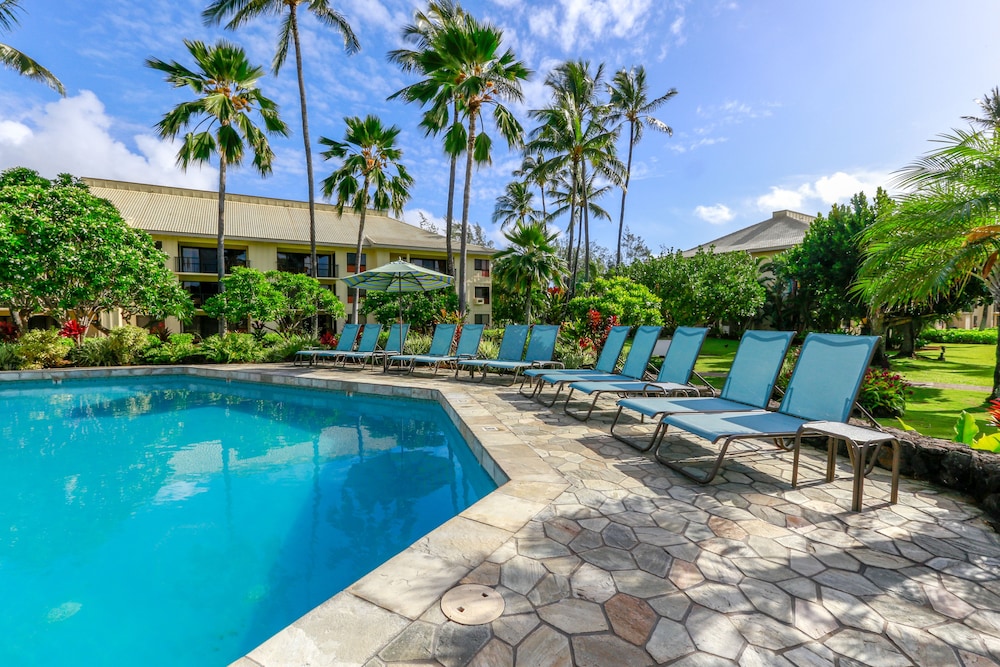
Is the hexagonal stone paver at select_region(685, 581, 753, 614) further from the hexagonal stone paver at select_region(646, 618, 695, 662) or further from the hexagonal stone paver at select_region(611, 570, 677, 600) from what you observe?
the hexagonal stone paver at select_region(646, 618, 695, 662)

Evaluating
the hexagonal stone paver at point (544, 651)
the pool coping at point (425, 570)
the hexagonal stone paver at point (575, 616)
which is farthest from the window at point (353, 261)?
the hexagonal stone paver at point (544, 651)

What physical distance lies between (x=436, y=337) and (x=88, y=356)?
33.8ft

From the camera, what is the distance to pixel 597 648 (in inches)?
67.2

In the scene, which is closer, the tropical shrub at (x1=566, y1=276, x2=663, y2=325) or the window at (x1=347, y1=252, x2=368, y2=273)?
the tropical shrub at (x1=566, y1=276, x2=663, y2=325)

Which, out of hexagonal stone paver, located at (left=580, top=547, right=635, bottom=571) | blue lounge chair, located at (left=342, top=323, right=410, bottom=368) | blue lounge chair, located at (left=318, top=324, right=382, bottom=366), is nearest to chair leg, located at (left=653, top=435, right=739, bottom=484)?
hexagonal stone paver, located at (left=580, top=547, right=635, bottom=571)

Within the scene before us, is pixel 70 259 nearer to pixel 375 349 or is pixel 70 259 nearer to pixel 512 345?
pixel 375 349

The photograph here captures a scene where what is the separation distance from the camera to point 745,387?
4535mm

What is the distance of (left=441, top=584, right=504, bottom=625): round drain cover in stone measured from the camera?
1883mm

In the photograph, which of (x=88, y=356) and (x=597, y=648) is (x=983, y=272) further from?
(x=88, y=356)

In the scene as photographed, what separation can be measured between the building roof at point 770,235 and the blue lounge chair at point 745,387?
2656 cm

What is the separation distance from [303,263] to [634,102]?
22.8m

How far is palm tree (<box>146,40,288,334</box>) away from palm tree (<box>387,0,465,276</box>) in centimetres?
530

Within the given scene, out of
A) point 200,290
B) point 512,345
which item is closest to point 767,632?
point 512,345

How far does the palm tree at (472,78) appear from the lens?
13.5 metres
